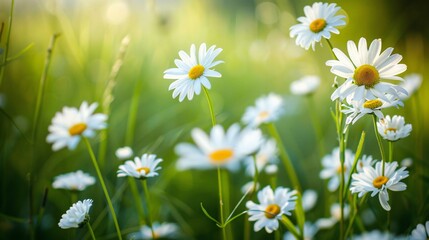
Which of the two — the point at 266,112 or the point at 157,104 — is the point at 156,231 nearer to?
the point at 266,112

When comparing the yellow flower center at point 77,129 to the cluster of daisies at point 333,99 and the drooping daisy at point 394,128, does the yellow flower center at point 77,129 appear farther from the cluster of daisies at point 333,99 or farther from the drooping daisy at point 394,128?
the drooping daisy at point 394,128

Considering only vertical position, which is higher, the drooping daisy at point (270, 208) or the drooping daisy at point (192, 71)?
the drooping daisy at point (192, 71)

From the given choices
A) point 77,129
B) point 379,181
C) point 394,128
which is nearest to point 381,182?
point 379,181

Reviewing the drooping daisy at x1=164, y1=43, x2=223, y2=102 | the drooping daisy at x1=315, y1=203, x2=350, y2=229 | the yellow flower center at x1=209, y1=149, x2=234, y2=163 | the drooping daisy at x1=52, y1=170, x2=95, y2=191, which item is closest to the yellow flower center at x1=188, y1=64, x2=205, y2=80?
the drooping daisy at x1=164, y1=43, x2=223, y2=102

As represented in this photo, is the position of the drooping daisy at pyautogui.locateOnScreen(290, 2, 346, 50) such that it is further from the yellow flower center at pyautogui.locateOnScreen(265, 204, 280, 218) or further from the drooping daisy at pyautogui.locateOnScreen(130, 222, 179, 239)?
the drooping daisy at pyautogui.locateOnScreen(130, 222, 179, 239)

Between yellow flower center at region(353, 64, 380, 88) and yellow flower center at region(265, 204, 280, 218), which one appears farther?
yellow flower center at region(265, 204, 280, 218)

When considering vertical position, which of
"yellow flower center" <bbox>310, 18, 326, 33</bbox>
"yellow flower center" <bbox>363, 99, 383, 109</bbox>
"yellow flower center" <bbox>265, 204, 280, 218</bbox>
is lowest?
"yellow flower center" <bbox>265, 204, 280, 218</bbox>

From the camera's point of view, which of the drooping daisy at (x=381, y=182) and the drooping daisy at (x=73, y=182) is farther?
the drooping daisy at (x=73, y=182)

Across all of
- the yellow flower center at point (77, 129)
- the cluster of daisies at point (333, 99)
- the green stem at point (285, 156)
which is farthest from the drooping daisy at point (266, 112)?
the yellow flower center at point (77, 129)
